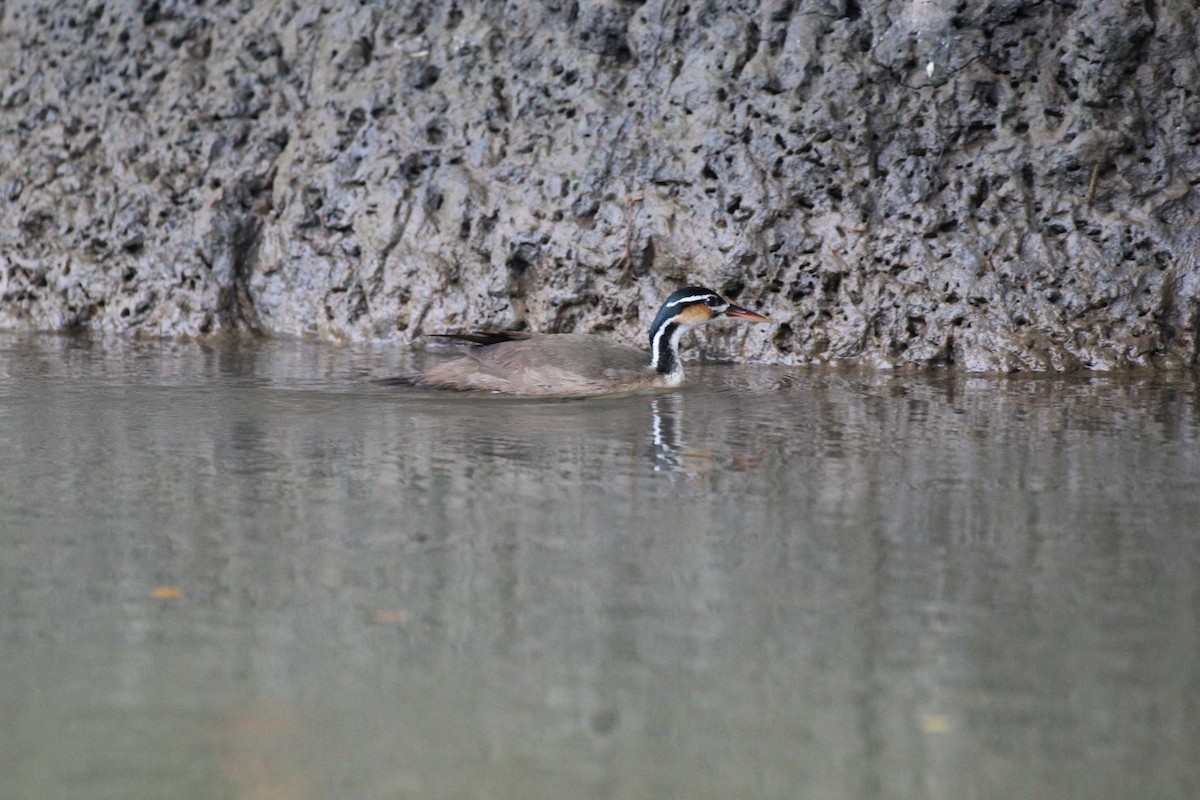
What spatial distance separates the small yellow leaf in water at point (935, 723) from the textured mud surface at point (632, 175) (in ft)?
19.1

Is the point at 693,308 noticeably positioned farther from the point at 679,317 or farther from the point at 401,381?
the point at 401,381

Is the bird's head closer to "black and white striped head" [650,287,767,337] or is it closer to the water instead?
"black and white striped head" [650,287,767,337]

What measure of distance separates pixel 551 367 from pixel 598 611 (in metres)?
4.00

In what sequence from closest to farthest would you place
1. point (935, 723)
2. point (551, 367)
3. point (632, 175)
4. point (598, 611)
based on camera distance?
point (935, 723) < point (598, 611) < point (551, 367) < point (632, 175)

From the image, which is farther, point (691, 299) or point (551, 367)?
point (691, 299)

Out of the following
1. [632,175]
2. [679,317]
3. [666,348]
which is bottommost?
[666,348]

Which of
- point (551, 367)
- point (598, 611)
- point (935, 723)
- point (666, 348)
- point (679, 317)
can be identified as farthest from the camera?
point (679, 317)

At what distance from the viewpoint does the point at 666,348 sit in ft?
26.1

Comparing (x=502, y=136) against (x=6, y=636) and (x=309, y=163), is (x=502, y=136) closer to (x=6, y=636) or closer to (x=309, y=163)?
(x=309, y=163)

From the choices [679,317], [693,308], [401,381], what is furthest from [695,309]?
[401,381]

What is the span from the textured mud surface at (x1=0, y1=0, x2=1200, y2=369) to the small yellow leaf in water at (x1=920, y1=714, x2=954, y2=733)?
5823 millimetres

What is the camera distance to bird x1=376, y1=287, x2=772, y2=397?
7.52 m

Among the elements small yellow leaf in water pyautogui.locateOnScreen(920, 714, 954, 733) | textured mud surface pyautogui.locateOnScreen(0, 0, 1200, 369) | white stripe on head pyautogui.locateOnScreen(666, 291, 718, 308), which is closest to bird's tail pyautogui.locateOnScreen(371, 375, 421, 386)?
white stripe on head pyautogui.locateOnScreen(666, 291, 718, 308)

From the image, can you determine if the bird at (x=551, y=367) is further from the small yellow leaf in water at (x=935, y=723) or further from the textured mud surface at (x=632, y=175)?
the small yellow leaf in water at (x=935, y=723)
